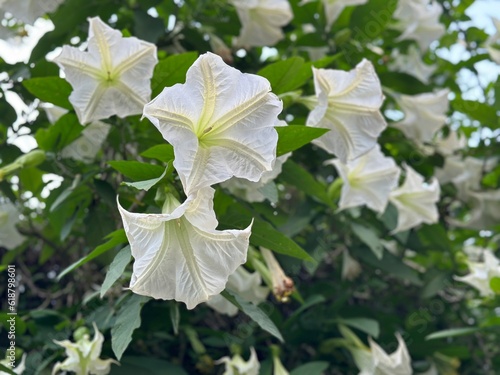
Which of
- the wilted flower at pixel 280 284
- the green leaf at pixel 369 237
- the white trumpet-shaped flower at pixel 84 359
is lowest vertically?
the green leaf at pixel 369 237

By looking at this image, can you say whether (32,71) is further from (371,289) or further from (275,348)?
(371,289)

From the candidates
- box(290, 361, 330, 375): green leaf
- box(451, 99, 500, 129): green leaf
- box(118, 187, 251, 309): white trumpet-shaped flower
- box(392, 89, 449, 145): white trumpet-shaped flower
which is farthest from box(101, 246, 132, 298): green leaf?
box(451, 99, 500, 129): green leaf

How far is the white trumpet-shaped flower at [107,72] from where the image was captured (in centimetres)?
135

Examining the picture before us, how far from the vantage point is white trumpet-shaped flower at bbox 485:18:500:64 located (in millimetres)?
2223

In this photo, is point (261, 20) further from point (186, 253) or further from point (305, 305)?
point (186, 253)

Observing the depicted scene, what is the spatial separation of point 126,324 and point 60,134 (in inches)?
22.0

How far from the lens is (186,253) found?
1074 mm

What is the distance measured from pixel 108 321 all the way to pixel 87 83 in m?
0.54

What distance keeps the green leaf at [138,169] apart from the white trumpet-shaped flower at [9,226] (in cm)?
85

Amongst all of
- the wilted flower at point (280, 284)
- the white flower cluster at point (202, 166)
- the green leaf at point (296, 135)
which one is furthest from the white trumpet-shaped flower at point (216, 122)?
the wilted flower at point (280, 284)

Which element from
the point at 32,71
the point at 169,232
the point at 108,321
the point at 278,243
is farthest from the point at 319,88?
the point at 32,71

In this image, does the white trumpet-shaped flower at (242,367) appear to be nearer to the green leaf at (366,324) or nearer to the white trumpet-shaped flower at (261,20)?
the green leaf at (366,324)

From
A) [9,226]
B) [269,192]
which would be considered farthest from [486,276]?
[9,226]

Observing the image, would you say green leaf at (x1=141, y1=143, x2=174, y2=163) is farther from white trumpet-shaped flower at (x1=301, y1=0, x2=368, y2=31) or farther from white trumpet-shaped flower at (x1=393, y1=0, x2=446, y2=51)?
white trumpet-shaped flower at (x1=393, y1=0, x2=446, y2=51)
